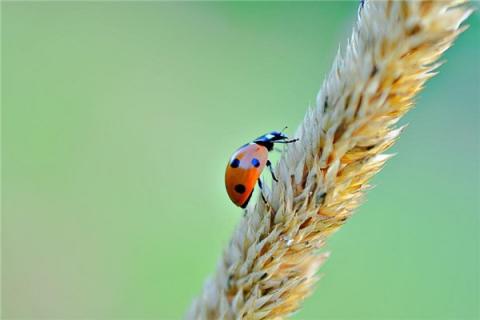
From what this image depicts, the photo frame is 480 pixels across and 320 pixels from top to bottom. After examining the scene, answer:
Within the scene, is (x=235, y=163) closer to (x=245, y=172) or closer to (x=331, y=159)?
(x=245, y=172)

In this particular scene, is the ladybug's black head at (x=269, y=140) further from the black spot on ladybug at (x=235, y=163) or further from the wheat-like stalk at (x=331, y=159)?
the wheat-like stalk at (x=331, y=159)

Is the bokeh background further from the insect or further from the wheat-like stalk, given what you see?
the wheat-like stalk

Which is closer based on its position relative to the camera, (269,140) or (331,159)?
(331,159)

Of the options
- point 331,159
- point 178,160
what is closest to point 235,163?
point 331,159

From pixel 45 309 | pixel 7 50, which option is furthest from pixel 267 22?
pixel 45 309

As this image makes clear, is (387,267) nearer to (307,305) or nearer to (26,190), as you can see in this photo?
(307,305)

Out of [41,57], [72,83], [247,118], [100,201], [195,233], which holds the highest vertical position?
[41,57]
